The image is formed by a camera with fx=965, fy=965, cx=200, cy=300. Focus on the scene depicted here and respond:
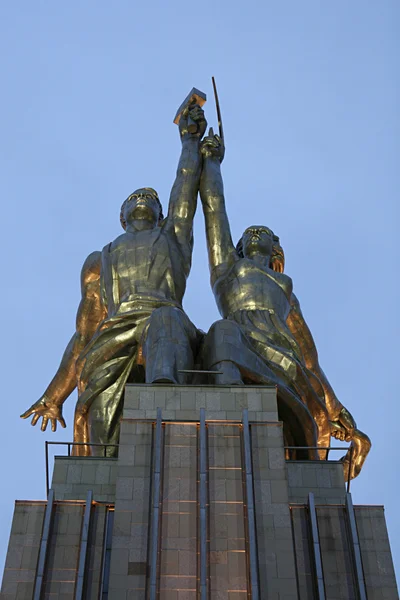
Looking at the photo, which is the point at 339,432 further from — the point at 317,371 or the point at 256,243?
the point at 256,243

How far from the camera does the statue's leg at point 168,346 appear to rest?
43.5 feet

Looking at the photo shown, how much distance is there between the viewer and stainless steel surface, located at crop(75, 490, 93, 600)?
1057 cm

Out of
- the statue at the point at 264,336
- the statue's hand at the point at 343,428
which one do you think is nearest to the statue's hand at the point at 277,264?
the statue at the point at 264,336

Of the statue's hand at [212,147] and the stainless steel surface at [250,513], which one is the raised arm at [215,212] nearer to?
the statue's hand at [212,147]

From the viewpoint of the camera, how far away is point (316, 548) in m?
11.2

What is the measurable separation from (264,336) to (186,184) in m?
4.17

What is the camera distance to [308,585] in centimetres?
1095

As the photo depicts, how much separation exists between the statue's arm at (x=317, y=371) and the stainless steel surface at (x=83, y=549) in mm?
6179

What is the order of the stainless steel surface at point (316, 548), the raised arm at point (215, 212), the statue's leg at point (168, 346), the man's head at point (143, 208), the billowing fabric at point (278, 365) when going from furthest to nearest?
the raised arm at point (215, 212) → the man's head at point (143, 208) → the billowing fabric at point (278, 365) → the statue's leg at point (168, 346) → the stainless steel surface at point (316, 548)

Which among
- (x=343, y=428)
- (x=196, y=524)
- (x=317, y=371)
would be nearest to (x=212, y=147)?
(x=317, y=371)

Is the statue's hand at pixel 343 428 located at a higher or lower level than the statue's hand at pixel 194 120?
lower

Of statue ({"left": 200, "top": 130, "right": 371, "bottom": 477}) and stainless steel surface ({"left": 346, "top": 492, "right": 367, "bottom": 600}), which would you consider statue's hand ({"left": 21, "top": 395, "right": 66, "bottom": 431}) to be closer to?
statue ({"left": 200, "top": 130, "right": 371, "bottom": 477})

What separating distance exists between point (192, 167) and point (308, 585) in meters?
9.83

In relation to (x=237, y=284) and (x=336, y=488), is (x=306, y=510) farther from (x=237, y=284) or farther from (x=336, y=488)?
(x=237, y=284)
